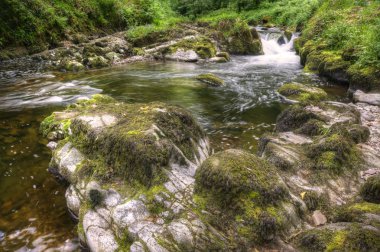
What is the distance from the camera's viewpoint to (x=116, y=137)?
4.30 metres

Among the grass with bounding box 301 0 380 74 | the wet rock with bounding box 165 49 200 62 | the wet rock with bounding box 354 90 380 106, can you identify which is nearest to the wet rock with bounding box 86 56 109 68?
the wet rock with bounding box 165 49 200 62

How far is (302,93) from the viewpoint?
9219 millimetres

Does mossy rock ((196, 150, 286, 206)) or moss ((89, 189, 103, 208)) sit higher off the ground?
mossy rock ((196, 150, 286, 206))

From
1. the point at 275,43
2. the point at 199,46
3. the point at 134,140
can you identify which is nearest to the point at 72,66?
the point at 199,46

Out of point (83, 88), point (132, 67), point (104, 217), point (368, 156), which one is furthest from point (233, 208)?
point (132, 67)

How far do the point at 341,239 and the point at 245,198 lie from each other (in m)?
0.99

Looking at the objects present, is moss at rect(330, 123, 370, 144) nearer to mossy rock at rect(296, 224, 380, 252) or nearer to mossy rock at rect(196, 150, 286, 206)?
mossy rock at rect(196, 150, 286, 206)

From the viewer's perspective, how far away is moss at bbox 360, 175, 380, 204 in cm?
377

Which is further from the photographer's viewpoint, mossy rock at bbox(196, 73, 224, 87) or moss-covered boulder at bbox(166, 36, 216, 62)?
moss-covered boulder at bbox(166, 36, 216, 62)

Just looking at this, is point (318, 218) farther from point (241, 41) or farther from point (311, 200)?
point (241, 41)

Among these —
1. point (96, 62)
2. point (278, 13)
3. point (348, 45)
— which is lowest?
point (96, 62)

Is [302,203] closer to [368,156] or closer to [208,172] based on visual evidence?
[208,172]

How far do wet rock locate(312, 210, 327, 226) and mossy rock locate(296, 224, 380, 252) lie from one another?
15.8 inches

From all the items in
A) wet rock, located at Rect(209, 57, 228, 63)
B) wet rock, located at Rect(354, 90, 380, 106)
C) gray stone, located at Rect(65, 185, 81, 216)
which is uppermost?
wet rock, located at Rect(354, 90, 380, 106)
